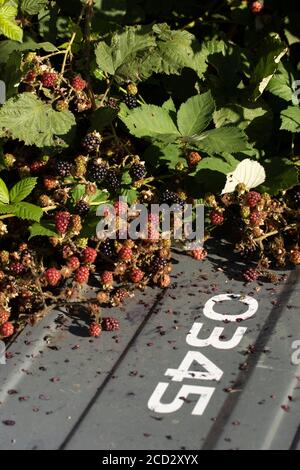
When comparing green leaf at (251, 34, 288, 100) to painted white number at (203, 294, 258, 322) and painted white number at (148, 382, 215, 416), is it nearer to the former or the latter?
painted white number at (203, 294, 258, 322)

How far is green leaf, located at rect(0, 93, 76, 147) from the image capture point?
10.7 feet

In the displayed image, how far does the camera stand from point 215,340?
9.21 feet

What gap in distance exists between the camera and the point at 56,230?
3064mm

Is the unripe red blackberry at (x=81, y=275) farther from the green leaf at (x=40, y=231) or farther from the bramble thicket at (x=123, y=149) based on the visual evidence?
the green leaf at (x=40, y=231)

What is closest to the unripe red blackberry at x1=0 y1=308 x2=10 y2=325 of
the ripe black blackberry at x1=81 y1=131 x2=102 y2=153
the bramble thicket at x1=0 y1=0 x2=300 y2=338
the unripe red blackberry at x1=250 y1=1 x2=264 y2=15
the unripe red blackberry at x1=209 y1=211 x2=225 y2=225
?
the bramble thicket at x1=0 y1=0 x2=300 y2=338

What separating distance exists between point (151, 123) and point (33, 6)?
642 millimetres

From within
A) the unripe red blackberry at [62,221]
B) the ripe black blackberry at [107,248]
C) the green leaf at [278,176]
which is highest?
the unripe red blackberry at [62,221]

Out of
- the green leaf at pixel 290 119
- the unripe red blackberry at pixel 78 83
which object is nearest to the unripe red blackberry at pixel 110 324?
the unripe red blackberry at pixel 78 83

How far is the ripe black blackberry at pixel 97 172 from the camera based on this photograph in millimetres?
3154

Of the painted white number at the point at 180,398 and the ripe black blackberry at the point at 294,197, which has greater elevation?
the ripe black blackberry at the point at 294,197

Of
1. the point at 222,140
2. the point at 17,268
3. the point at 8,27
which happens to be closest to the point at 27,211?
the point at 17,268

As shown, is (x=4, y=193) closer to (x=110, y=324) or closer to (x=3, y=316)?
(x=3, y=316)

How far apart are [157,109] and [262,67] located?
0.41 metres

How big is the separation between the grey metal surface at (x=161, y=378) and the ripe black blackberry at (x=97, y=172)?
0.37 meters
